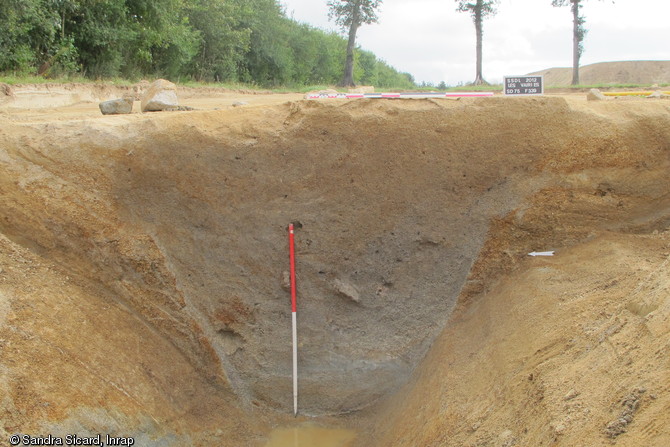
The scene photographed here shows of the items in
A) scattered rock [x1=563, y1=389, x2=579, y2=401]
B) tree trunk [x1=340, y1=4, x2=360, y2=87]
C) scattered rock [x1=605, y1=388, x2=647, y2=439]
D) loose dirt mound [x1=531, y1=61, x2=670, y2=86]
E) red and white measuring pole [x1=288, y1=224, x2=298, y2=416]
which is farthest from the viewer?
loose dirt mound [x1=531, y1=61, x2=670, y2=86]

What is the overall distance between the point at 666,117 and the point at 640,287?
7.16ft

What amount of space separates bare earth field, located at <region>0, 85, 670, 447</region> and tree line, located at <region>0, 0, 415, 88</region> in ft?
20.7

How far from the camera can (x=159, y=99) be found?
604 centimetres

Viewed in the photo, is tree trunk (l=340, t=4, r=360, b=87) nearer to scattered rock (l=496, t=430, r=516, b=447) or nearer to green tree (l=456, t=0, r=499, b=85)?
green tree (l=456, t=0, r=499, b=85)

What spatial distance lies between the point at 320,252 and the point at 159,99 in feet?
7.98

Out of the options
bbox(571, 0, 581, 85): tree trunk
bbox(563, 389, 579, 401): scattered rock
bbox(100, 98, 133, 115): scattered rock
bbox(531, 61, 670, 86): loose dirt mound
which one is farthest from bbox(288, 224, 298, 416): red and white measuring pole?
bbox(531, 61, 670, 86): loose dirt mound

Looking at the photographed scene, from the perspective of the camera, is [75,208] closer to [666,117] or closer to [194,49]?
[666,117]

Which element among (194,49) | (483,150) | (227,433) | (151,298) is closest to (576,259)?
(483,150)

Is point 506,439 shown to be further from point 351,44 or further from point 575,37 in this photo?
point 351,44

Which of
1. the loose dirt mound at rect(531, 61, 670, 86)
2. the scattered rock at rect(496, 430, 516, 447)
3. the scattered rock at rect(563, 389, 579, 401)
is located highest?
the loose dirt mound at rect(531, 61, 670, 86)

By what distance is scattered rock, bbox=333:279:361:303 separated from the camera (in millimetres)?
5391

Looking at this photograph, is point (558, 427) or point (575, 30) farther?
point (575, 30)

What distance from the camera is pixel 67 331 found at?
167 inches

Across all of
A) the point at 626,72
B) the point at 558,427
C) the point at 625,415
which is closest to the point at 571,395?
the point at 558,427
